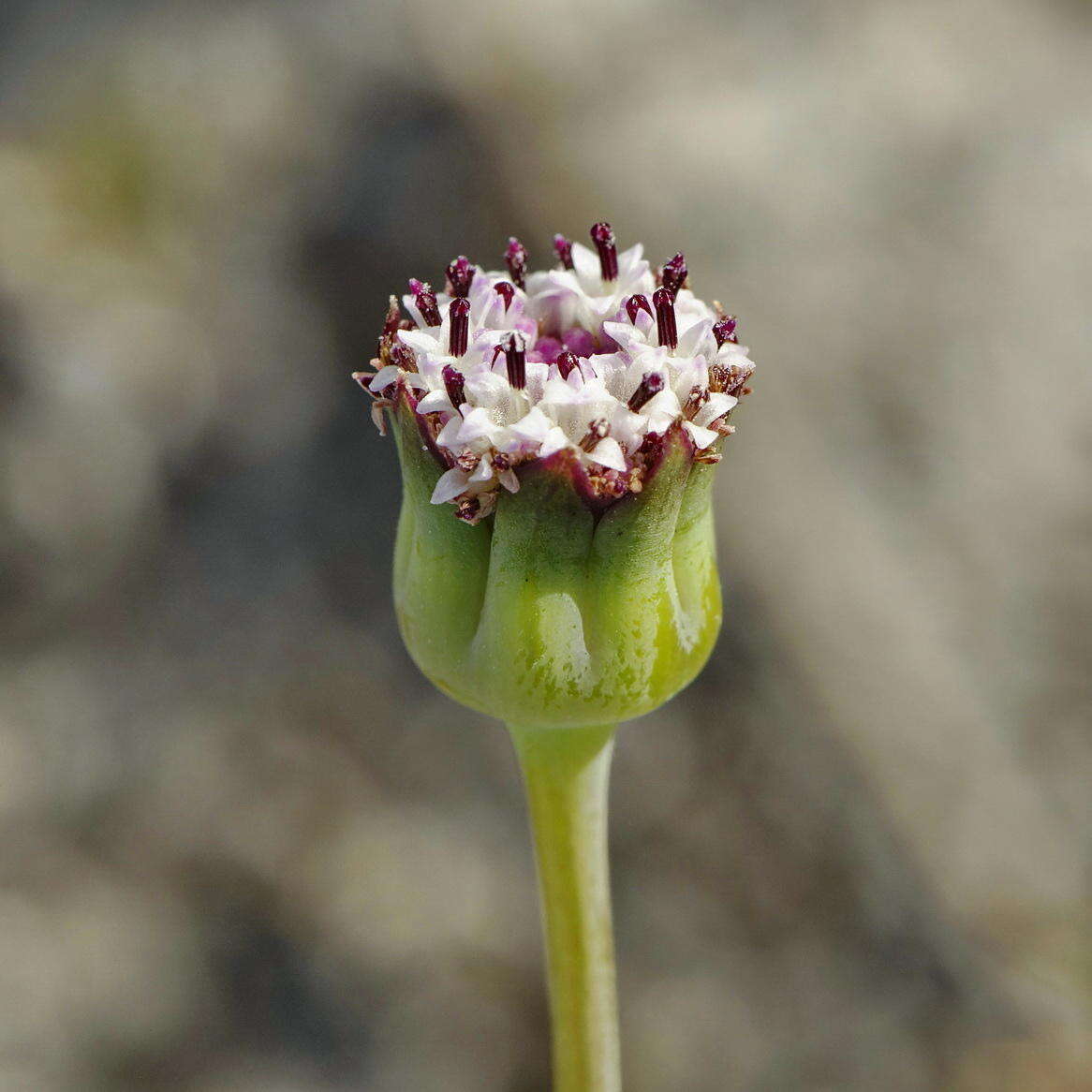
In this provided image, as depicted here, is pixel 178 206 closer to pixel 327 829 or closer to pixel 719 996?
pixel 327 829

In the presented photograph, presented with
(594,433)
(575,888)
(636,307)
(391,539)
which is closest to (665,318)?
(636,307)

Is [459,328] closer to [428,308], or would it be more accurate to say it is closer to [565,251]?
[428,308]

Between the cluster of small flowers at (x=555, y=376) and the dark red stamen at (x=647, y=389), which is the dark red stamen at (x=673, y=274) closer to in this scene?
the cluster of small flowers at (x=555, y=376)

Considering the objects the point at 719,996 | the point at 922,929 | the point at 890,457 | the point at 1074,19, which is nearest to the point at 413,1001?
the point at 719,996

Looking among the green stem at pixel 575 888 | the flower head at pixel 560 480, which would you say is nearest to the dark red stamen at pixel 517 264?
the flower head at pixel 560 480

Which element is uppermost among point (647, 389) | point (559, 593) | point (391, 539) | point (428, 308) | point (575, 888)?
point (391, 539)

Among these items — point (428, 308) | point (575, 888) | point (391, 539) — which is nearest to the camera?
point (428, 308)

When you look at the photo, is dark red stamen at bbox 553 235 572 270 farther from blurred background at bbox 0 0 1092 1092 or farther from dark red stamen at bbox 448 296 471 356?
blurred background at bbox 0 0 1092 1092
